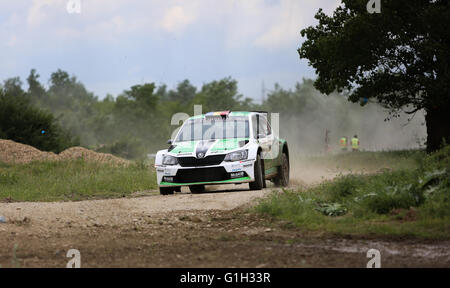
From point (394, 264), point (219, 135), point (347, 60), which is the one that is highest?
point (347, 60)

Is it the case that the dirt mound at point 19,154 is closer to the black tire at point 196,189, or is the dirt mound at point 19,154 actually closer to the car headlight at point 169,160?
the black tire at point 196,189

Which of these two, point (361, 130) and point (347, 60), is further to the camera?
point (361, 130)

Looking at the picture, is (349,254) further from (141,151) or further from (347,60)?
(141,151)

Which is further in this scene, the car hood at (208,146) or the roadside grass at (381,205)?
the car hood at (208,146)

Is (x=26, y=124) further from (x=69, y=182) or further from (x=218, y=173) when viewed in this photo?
(x=218, y=173)

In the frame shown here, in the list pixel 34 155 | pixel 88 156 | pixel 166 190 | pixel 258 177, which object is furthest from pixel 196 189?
pixel 34 155

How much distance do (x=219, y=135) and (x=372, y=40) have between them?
9.46 metres

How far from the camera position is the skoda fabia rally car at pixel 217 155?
48.8 ft

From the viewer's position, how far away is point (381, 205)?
1094 centimetres

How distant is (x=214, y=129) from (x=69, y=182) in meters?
6.09

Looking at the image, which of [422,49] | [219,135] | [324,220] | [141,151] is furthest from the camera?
[141,151]

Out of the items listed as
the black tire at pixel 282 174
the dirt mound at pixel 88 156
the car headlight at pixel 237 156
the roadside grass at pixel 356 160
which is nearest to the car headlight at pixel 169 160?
the car headlight at pixel 237 156

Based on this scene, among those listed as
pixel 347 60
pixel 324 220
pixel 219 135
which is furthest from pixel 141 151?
pixel 324 220
